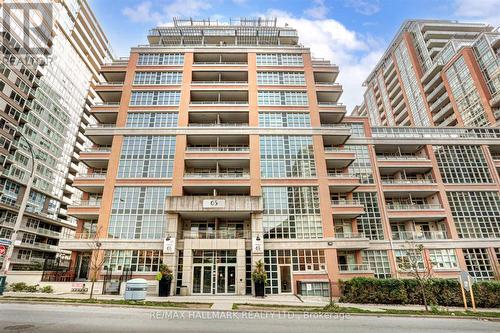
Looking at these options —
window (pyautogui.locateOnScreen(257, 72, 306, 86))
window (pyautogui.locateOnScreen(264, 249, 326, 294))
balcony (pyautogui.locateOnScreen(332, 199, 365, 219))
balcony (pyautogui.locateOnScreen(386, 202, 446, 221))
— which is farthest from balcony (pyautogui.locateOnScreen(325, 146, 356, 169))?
window (pyautogui.locateOnScreen(264, 249, 326, 294))

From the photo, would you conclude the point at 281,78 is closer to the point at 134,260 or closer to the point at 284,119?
the point at 284,119

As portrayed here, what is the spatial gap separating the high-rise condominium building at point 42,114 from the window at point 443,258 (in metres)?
54.7

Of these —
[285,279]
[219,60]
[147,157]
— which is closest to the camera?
[285,279]

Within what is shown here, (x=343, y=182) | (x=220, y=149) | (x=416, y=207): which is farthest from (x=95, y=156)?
(x=416, y=207)

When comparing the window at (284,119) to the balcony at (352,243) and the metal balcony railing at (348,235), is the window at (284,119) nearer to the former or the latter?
the metal balcony railing at (348,235)

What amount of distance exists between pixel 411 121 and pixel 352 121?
3548 centimetres

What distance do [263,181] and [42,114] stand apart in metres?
48.5

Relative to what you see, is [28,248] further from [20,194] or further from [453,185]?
[453,185]

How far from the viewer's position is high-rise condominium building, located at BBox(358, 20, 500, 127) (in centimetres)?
4922

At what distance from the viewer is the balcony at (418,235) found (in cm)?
3259

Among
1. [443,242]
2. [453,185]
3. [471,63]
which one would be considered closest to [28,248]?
[443,242]

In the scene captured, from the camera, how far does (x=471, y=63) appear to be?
50719 millimetres

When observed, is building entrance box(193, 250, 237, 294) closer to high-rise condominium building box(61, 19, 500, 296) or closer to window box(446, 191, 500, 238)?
high-rise condominium building box(61, 19, 500, 296)

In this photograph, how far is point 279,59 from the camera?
3978cm
